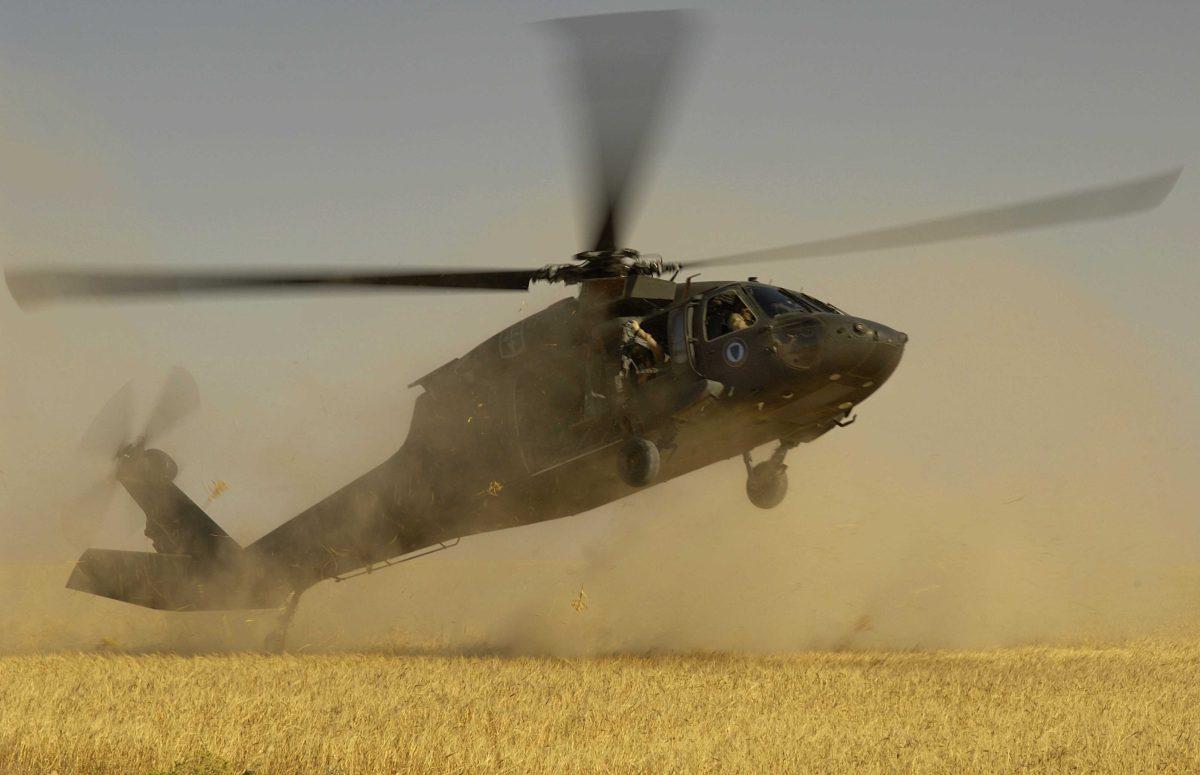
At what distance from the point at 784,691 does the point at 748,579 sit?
1008 cm

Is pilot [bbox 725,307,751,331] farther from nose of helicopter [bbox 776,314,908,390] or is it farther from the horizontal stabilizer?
the horizontal stabilizer

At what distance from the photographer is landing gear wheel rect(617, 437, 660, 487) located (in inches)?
501

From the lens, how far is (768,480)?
1470 centimetres

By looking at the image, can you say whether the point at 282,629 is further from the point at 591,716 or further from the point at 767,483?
the point at 591,716

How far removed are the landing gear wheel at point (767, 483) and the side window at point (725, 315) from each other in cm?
240

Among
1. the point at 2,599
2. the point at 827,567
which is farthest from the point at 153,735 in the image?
the point at 827,567

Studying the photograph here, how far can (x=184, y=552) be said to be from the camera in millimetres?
17828

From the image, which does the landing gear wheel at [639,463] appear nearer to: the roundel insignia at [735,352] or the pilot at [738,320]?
the roundel insignia at [735,352]

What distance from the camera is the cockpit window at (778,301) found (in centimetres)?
1295

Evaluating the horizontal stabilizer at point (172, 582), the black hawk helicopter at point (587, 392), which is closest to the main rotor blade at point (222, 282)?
the black hawk helicopter at point (587, 392)

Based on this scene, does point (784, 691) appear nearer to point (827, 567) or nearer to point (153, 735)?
point (153, 735)

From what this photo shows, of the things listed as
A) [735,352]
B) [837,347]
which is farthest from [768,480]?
[837,347]

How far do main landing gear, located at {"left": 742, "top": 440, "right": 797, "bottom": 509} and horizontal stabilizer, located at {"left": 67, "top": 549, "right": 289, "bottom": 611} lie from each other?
298 inches

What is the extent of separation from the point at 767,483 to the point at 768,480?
0.14 ft
